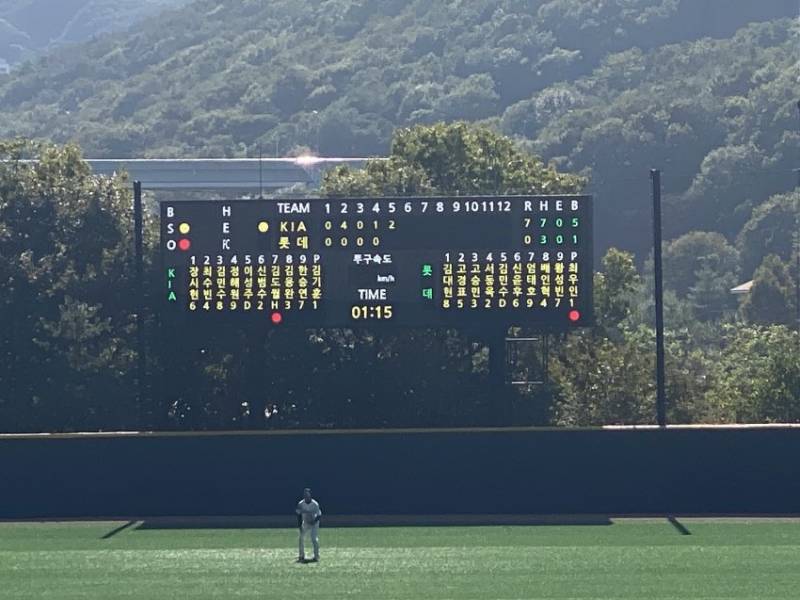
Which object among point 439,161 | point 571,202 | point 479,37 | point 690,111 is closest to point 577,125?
point 690,111

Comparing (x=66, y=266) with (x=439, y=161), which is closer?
Result: (x=66, y=266)

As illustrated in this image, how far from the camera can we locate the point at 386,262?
24.6 m

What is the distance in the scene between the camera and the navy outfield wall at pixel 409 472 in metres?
25.0

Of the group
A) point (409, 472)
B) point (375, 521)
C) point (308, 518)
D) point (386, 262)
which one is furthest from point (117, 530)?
point (386, 262)

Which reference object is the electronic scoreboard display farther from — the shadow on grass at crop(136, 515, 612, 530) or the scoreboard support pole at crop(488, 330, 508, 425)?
the shadow on grass at crop(136, 515, 612, 530)

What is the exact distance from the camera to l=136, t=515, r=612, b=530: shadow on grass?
24.6 m

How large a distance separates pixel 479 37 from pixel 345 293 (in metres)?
127

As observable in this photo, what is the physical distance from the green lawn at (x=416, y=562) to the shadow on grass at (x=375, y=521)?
37 cm

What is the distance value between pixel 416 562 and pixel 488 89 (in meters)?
118

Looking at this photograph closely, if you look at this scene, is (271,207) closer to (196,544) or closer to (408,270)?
(408,270)

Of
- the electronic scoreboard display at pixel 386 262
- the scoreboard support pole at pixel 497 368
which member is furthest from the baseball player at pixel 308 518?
A: the scoreboard support pole at pixel 497 368

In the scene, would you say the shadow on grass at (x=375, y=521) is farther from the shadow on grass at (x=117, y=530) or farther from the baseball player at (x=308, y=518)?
the baseball player at (x=308, y=518)

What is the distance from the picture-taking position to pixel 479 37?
149250mm

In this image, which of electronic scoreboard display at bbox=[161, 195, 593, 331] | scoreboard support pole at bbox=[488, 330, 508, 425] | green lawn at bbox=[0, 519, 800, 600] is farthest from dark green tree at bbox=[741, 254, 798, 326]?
green lawn at bbox=[0, 519, 800, 600]
